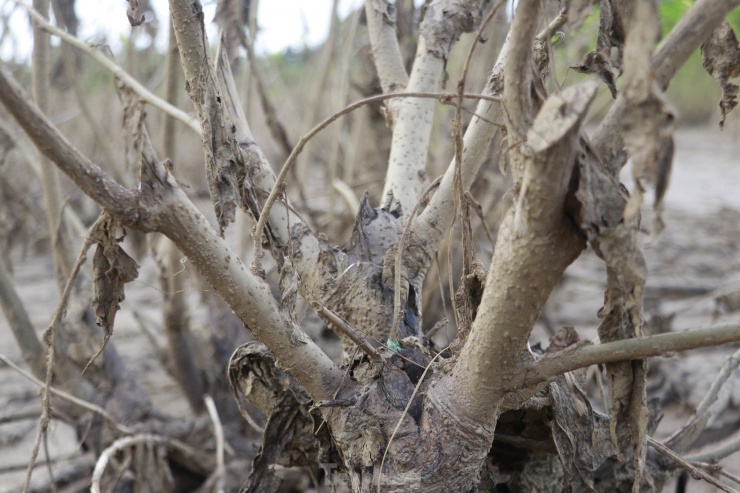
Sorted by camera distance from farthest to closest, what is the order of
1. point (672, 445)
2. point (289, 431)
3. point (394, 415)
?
point (672, 445), point (289, 431), point (394, 415)

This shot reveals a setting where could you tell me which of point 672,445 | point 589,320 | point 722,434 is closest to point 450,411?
point 672,445

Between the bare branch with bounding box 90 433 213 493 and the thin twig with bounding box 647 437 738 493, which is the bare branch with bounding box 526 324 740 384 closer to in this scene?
the thin twig with bounding box 647 437 738 493

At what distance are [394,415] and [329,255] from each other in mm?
367

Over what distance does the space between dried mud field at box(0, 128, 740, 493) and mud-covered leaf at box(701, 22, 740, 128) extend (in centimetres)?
26

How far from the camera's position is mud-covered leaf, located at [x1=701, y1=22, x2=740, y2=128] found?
0.95m

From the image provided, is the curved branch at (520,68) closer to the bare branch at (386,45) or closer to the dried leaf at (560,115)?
the dried leaf at (560,115)

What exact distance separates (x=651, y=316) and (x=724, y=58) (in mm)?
1460

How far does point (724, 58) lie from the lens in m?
0.96

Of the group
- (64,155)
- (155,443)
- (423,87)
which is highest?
(423,87)

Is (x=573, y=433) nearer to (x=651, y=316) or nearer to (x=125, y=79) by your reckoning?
(x=125, y=79)

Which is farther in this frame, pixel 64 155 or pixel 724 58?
pixel 724 58

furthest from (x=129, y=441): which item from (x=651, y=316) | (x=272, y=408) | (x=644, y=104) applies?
(x=651, y=316)

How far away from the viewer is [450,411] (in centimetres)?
100

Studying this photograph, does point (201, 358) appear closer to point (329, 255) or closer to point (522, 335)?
point (329, 255)
